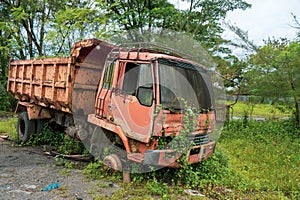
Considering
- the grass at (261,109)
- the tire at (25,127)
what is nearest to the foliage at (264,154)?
the grass at (261,109)

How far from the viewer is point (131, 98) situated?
420 cm

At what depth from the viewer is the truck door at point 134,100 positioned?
157 inches

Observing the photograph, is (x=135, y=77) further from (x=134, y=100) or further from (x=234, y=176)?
(x=234, y=176)

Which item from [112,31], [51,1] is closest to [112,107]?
[112,31]

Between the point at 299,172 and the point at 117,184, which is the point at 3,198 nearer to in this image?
the point at 117,184

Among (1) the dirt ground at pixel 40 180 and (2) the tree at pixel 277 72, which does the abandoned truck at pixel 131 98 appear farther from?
(2) the tree at pixel 277 72

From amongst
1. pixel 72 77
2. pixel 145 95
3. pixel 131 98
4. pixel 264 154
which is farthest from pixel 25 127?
pixel 264 154

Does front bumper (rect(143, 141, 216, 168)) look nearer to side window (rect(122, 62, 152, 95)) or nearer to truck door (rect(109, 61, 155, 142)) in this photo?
truck door (rect(109, 61, 155, 142))

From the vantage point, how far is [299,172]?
522cm

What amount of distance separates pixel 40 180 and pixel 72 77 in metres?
2.10

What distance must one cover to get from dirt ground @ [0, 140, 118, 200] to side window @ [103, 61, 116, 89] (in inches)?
67.1

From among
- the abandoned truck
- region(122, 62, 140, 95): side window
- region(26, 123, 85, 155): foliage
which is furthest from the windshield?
region(26, 123, 85, 155): foliage

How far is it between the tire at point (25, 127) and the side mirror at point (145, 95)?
433 cm

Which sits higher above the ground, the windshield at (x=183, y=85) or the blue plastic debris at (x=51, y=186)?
the windshield at (x=183, y=85)
